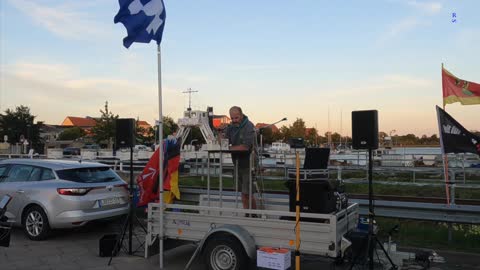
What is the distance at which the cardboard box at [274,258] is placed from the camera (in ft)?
18.4

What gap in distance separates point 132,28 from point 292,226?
145 inches

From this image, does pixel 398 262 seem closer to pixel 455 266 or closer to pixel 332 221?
pixel 455 266

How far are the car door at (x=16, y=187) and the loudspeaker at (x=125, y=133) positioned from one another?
2324 millimetres

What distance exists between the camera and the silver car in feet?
28.0

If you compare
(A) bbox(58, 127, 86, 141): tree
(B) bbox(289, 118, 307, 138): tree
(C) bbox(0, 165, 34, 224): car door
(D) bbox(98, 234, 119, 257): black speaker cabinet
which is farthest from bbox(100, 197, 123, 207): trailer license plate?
(A) bbox(58, 127, 86, 141): tree

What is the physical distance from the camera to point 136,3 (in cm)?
695

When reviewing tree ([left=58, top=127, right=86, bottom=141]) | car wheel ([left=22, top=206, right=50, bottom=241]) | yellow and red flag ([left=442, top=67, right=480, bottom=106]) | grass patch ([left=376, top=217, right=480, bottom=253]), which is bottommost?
grass patch ([left=376, top=217, right=480, bottom=253])

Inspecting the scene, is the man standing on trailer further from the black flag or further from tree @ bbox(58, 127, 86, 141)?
tree @ bbox(58, 127, 86, 141)

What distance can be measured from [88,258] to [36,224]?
6.06ft

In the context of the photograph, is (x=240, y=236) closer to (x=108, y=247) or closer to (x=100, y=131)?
(x=108, y=247)

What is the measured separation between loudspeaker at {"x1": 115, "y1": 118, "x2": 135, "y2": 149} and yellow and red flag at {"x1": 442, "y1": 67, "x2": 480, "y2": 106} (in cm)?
714

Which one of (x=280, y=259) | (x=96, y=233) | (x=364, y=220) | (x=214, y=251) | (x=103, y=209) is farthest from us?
(x=96, y=233)

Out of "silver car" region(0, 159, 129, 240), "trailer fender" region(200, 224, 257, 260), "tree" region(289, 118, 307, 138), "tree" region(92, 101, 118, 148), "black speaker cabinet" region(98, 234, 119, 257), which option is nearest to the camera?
"trailer fender" region(200, 224, 257, 260)

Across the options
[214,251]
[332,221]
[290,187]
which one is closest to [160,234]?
[214,251]
